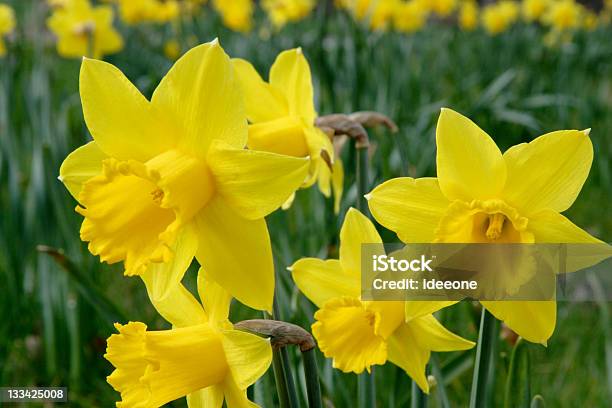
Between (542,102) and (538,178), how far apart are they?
10.7 feet

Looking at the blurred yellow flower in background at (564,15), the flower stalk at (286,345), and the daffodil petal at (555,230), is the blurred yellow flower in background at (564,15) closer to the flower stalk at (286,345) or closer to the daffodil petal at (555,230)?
the daffodil petal at (555,230)

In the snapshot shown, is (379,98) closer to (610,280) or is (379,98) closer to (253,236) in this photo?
(610,280)

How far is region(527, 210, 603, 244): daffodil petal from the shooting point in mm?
790

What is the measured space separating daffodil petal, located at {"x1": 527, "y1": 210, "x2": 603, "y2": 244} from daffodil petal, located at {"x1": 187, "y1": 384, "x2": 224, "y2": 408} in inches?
17.3

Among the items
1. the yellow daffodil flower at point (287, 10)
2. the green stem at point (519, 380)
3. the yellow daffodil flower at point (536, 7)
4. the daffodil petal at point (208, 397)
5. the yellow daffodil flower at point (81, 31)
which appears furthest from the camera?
the yellow daffodil flower at point (536, 7)

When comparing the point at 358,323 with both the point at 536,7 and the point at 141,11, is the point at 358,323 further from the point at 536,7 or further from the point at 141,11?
the point at 536,7

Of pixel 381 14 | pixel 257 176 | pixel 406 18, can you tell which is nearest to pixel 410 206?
pixel 257 176

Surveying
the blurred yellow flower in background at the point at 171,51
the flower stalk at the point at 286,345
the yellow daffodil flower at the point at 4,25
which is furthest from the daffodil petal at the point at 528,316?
the blurred yellow flower in background at the point at 171,51

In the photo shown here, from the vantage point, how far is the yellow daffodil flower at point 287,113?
1094 mm

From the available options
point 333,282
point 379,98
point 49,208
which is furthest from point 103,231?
point 379,98

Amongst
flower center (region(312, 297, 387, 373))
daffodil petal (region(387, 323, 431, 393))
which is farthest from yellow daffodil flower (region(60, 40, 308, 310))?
daffodil petal (region(387, 323, 431, 393))

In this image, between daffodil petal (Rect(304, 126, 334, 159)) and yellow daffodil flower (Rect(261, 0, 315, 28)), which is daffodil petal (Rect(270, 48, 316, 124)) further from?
yellow daffodil flower (Rect(261, 0, 315, 28))

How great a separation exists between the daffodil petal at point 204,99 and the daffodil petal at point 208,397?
30 centimetres

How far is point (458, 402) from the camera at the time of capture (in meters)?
1.90
